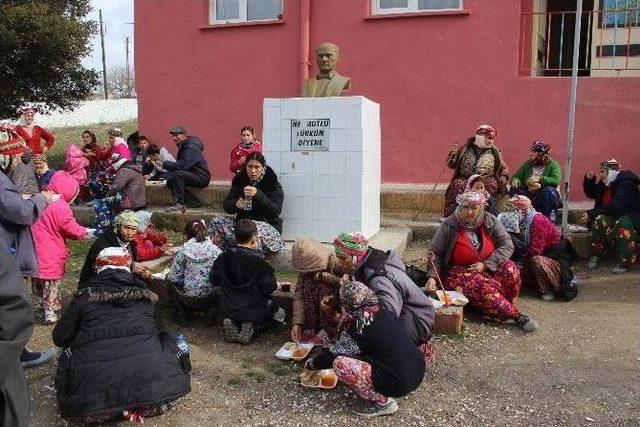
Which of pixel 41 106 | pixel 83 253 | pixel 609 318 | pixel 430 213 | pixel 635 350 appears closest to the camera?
pixel 635 350

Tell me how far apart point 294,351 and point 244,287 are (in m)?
0.71

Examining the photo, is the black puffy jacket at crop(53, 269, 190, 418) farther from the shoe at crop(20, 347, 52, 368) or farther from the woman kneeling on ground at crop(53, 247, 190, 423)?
the shoe at crop(20, 347, 52, 368)

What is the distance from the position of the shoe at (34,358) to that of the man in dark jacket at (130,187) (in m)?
4.10

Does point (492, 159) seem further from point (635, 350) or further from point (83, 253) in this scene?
point (83, 253)

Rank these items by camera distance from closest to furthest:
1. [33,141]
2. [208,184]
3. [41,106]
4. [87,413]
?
[87,413] → [33,141] → [208,184] → [41,106]

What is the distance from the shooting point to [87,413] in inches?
139

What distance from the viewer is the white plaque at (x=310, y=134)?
20.8 feet

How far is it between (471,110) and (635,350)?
485 centimetres

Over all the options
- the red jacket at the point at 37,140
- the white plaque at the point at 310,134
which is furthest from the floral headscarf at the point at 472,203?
the red jacket at the point at 37,140

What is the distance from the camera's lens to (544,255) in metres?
6.08

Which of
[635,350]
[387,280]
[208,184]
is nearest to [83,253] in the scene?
[208,184]

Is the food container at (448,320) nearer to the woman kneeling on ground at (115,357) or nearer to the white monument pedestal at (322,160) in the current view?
the white monument pedestal at (322,160)

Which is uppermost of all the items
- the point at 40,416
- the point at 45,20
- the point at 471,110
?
the point at 45,20

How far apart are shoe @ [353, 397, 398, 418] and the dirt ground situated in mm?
46
